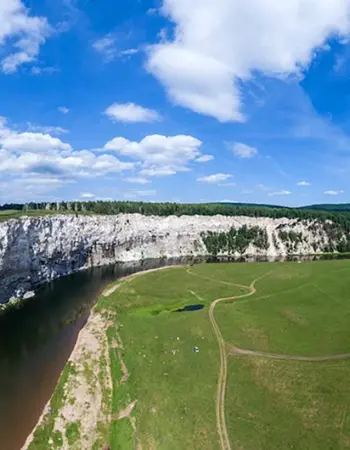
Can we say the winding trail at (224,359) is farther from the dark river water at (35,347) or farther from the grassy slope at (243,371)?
the dark river water at (35,347)

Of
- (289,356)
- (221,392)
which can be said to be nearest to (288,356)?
(289,356)

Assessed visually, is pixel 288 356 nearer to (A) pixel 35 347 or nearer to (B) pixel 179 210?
(A) pixel 35 347

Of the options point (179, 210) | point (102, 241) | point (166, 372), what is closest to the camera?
point (166, 372)

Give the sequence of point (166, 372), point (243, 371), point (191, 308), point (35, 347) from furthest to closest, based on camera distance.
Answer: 1. point (191, 308)
2. point (35, 347)
3. point (166, 372)
4. point (243, 371)

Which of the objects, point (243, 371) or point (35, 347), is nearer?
point (243, 371)

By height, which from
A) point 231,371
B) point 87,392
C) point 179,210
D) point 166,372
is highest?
point 179,210

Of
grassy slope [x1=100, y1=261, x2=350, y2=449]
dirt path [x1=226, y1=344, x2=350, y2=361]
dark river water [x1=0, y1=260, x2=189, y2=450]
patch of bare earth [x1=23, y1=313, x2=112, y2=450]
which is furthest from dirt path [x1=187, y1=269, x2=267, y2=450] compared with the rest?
dark river water [x1=0, y1=260, x2=189, y2=450]

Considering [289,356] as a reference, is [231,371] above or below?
below

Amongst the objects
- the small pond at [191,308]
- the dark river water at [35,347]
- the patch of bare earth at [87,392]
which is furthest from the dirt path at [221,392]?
the dark river water at [35,347]
